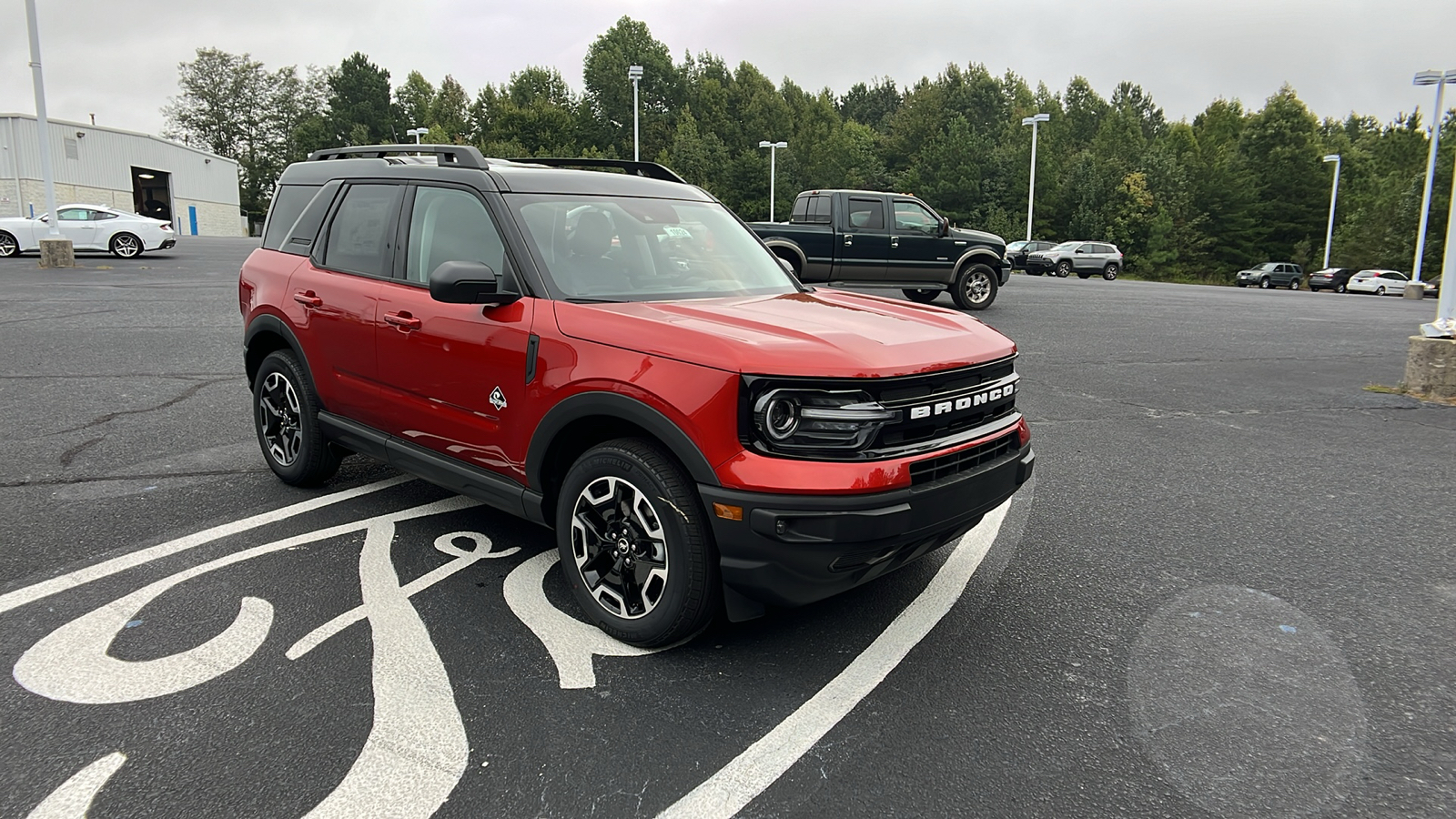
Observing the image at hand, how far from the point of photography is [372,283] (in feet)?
15.1

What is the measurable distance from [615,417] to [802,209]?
14028mm

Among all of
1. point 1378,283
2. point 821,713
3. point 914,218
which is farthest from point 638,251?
point 1378,283

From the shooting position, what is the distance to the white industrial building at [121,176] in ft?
151

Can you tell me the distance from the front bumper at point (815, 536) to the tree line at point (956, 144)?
56742 mm

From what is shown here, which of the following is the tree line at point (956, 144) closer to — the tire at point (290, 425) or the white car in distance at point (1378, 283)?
the white car in distance at point (1378, 283)

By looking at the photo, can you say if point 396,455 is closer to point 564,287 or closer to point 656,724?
point 564,287

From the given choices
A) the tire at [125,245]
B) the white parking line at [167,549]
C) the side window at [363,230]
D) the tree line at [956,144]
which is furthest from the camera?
the tree line at [956,144]

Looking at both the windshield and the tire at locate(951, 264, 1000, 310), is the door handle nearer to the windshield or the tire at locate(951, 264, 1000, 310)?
the windshield

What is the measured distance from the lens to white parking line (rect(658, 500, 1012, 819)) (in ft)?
8.39

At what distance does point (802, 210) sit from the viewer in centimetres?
1675

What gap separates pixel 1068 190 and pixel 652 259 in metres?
69.1

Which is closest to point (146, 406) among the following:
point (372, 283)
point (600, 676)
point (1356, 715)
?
point (372, 283)

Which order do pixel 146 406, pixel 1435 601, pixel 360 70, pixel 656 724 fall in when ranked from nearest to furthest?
1. pixel 656 724
2. pixel 1435 601
3. pixel 146 406
4. pixel 360 70

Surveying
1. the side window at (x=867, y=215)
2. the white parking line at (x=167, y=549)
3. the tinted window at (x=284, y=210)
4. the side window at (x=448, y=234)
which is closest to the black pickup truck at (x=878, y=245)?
the side window at (x=867, y=215)
